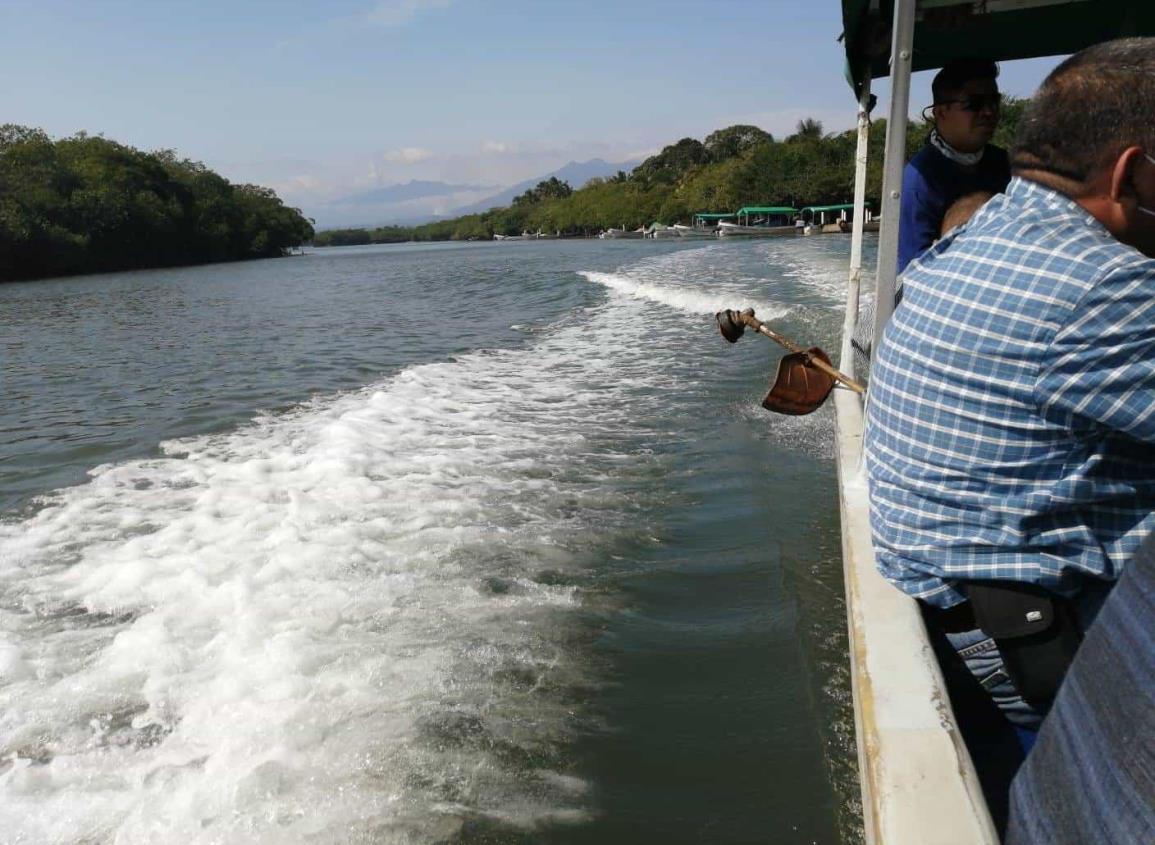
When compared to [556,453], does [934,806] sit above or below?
above

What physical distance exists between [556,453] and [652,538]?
1.69 meters

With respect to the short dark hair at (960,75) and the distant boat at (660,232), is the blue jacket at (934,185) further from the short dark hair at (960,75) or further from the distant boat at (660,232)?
the distant boat at (660,232)

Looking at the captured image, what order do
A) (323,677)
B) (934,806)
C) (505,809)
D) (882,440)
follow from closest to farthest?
(934,806) → (882,440) → (505,809) → (323,677)

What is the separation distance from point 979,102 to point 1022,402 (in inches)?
97.7

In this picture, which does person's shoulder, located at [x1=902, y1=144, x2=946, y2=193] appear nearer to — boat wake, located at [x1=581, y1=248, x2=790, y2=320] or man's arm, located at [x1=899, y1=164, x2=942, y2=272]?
man's arm, located at [x1=899, y1=164, x2=942, y2=272]

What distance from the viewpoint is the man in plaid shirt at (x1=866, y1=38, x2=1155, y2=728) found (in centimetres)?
137

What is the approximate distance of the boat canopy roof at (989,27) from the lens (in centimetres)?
405

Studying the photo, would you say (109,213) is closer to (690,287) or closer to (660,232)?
(660,232)

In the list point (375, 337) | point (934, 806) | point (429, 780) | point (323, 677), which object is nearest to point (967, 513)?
point (934, 806)

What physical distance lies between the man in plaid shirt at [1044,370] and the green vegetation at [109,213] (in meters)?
64.2

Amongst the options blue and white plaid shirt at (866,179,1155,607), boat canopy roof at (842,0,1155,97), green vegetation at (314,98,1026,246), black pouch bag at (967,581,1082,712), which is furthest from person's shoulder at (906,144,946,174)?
green vegetation at (314,98,1026,246)

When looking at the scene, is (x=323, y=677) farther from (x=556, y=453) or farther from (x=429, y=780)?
(x=556, y=453)

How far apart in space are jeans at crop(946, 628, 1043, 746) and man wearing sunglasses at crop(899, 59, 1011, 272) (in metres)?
2.00

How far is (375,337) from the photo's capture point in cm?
→ 1389
